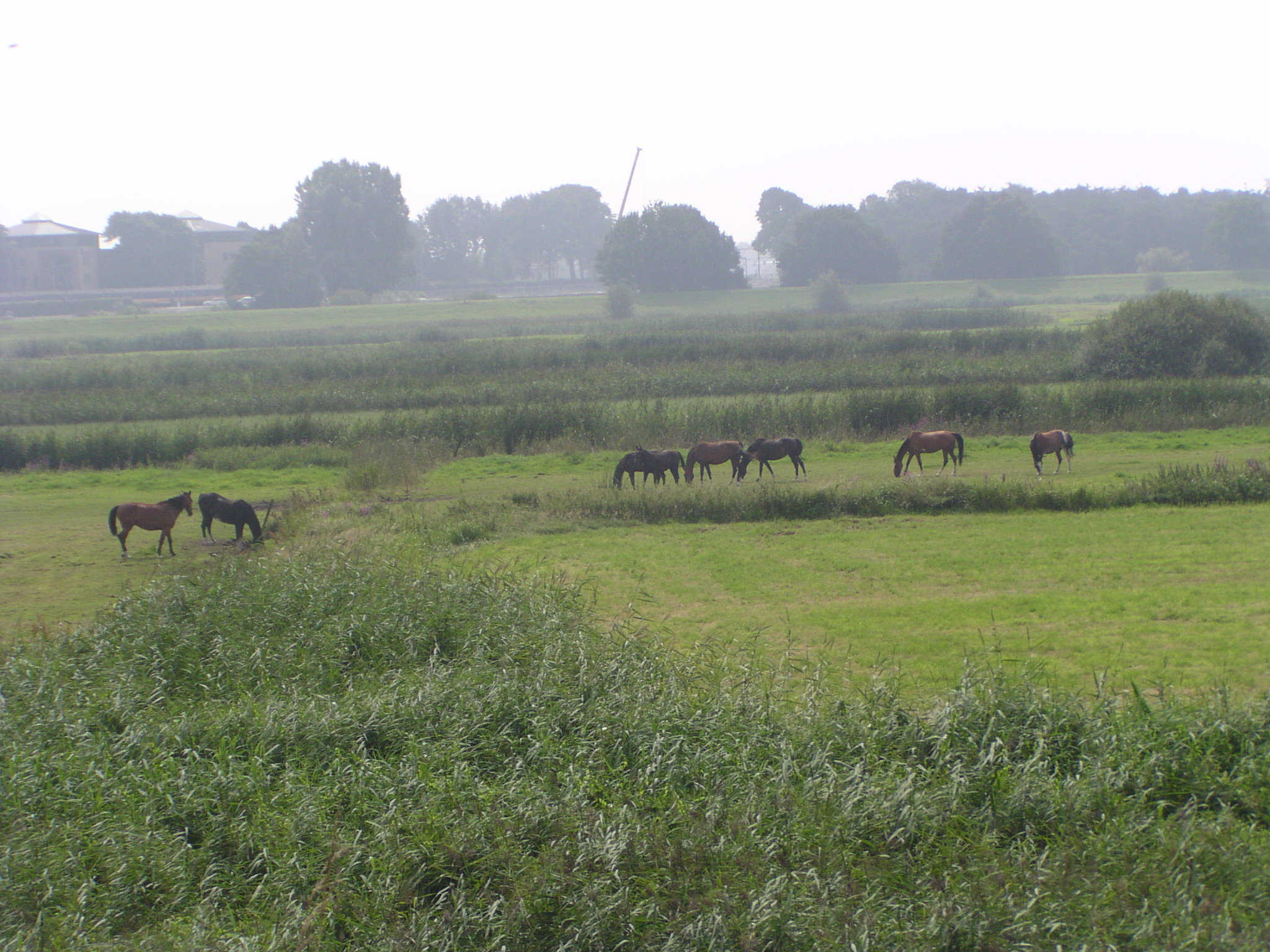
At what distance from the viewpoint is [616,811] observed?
240 inches

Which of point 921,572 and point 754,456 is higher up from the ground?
point 754,456

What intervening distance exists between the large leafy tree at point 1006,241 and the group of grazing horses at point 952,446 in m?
92.1

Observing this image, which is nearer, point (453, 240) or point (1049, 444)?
point (1049, 444)

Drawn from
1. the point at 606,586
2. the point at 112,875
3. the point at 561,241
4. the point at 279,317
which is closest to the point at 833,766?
the point at 112,875

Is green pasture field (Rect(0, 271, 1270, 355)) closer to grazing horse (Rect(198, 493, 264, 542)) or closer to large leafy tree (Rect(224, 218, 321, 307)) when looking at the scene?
large leafy tree (Rect(224, 218, 321, 307))

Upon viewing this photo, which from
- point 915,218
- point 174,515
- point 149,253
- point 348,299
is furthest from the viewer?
point 915,218

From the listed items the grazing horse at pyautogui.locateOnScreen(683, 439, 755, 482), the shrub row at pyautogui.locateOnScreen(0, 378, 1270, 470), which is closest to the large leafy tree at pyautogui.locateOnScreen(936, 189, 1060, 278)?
the shrub row at pyautogui.locateOnScreen(0, 378, 1270, 470)

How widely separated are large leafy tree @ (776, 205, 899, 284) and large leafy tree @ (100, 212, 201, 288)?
73.2m

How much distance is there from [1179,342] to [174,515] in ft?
105

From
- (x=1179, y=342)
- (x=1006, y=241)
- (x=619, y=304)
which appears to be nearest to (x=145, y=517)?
(x=1179, y=342)

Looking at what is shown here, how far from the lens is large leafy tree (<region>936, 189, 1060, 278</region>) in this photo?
4082 inches

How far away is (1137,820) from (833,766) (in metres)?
1.86

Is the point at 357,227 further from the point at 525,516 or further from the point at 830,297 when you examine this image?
the point at 525,516

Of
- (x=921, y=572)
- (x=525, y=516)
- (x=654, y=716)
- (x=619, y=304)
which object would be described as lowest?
(x=921, y=572)
